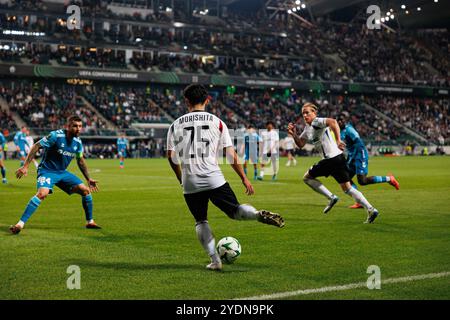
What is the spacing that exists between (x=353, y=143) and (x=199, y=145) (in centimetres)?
844

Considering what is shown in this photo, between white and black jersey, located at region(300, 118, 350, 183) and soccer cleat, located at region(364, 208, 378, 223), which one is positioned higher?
white and black jersey, located at region(300, 118, 350, 183)

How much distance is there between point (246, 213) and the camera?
712cm

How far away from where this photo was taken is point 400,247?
8.86 metres

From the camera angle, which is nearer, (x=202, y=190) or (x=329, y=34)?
(x=202, y=190)

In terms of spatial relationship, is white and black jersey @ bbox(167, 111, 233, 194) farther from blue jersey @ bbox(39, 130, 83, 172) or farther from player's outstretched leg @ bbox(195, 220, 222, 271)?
blue jersey @ bbox(39, 130, 83, 172)

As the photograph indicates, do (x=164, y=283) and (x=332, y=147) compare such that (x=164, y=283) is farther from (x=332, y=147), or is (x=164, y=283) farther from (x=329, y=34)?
(x=329, y=34)

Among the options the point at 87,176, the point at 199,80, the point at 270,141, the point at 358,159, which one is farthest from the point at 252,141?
the point at 199,80

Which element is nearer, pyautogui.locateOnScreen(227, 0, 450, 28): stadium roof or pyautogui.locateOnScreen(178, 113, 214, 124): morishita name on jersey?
pyautogui.locateOnScreen(178, 113, 214, 124): morishita name on jersey

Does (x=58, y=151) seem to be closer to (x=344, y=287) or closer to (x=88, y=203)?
(x=88, y=203)

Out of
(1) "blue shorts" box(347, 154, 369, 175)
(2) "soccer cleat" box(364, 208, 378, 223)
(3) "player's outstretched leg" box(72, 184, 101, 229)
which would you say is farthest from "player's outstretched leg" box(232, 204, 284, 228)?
(1) "blue shorts" box(347, 154, 369, 175)

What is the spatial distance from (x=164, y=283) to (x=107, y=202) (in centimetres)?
981

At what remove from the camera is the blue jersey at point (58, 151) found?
10469 millimetres

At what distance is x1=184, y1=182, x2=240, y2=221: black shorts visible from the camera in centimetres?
726
